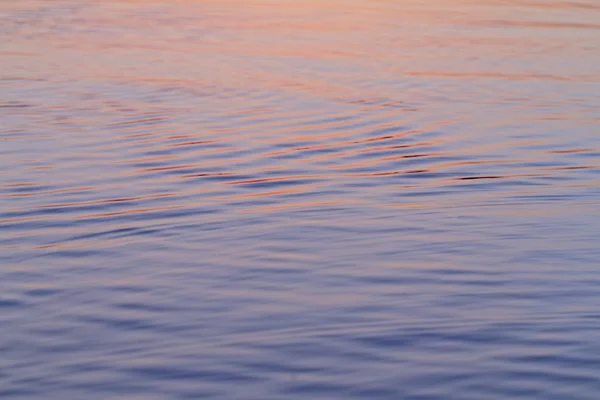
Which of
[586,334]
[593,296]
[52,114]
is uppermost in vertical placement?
[52,114]

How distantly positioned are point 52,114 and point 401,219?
15.9 feet

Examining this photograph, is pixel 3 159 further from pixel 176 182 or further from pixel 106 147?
pixel 176 182

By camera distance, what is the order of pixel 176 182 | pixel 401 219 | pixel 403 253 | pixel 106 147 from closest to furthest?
1. pixel 403 253
2. pixel 401 219
3. pixel 176 182
4. pixel 106 147

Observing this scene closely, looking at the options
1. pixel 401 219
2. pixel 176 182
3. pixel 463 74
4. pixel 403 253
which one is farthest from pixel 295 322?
pixel 463 74

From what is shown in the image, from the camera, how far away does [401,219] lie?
730 centimetres

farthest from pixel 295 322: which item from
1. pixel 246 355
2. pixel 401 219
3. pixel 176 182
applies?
pixel 176 182

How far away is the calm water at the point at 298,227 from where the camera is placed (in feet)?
16.0

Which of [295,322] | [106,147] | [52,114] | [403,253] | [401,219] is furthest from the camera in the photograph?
[52,114]

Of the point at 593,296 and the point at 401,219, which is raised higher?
the point at 401,219

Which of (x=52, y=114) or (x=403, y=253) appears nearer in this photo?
(x=403, y=253)

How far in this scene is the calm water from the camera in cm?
487

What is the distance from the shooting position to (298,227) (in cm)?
712

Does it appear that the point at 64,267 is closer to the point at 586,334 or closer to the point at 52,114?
the point at 586,334

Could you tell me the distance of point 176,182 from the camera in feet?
26.9
